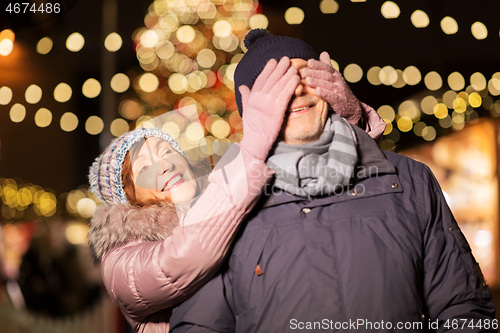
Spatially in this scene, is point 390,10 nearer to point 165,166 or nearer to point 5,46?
point 165,166

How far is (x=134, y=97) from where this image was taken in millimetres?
4082

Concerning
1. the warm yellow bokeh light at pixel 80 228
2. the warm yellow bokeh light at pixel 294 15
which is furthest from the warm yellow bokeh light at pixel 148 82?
the warm yellow bokeh light at pixel 80 228

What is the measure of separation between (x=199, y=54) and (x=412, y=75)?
7.11 feet

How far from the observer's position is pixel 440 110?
451cm

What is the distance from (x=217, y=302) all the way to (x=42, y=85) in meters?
Result: 3.90

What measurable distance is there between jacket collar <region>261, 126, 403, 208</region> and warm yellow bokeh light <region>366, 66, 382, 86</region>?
9.73ft

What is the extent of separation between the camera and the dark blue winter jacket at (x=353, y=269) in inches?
47.6

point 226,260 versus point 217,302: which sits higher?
point 226,260

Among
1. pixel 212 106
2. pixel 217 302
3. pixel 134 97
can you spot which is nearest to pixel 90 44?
pixel 134 97

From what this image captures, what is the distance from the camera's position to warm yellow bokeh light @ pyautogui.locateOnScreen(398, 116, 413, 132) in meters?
4.53

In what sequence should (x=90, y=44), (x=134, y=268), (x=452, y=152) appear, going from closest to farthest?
1. (x=134, y=268)
2. (x=90, y=44)
3. (x=452, y=152)

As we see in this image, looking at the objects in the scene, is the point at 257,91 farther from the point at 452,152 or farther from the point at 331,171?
the point at 452,152

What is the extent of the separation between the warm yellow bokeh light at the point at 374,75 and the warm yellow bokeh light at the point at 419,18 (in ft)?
1.94

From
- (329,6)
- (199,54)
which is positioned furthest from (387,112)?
(199,54)
